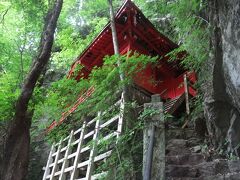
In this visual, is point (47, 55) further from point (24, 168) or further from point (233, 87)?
point (233, 87)

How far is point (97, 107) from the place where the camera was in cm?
764

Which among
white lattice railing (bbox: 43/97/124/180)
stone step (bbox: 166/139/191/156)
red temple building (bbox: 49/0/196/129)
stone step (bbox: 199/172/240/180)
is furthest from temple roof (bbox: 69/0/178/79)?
stone step (bbox: 199/172/240/180)

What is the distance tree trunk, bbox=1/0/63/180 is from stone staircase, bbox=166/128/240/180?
2.98m

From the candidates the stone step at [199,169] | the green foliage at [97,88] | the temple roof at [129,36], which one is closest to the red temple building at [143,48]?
the temple roof at [129,36]

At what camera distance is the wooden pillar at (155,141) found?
195 inches

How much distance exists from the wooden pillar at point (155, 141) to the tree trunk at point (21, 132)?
2653 mm

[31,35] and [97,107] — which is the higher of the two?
[31,35]

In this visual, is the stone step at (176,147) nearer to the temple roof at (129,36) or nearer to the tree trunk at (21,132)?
the tree trunk at (21,132)

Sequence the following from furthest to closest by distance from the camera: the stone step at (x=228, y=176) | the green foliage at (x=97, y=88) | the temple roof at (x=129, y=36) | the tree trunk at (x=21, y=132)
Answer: the temple roof at (x=129, y=36)
the green foliage at (x=97, y=88)
the tree trunk at (x=21, y=132)
the stone step at (x=228, y=176)

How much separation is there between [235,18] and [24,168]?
198 inches

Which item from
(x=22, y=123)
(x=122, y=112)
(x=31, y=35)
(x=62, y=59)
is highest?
(x=62, y=59)

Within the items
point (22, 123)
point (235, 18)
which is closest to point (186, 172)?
point (235, 18)

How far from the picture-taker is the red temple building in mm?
10656

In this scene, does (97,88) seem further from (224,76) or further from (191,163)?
(224,76)
